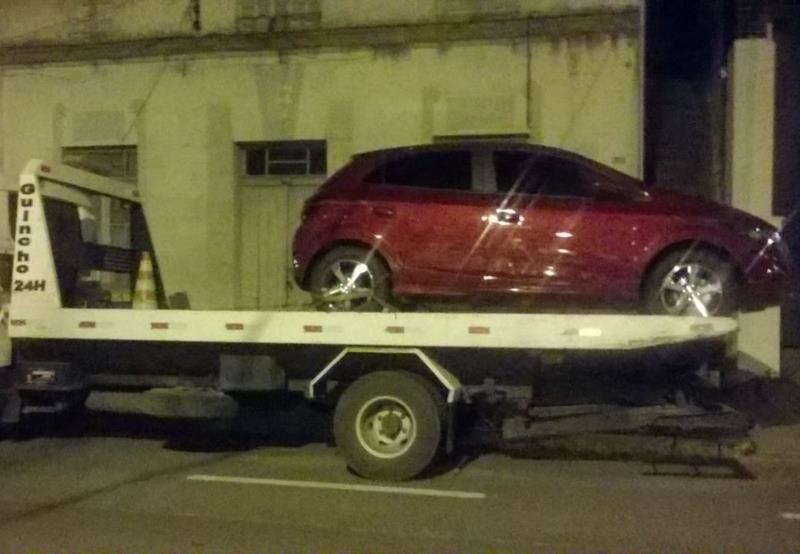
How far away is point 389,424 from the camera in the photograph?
368 inches

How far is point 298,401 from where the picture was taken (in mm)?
10219

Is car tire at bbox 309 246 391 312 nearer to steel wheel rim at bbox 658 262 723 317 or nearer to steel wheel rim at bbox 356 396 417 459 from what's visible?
steel wheel rim at bbox 356 396 417 459

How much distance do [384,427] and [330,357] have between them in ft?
2.47

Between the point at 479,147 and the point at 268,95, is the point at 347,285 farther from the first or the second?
the point at 268,95

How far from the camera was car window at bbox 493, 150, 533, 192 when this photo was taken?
973 cm

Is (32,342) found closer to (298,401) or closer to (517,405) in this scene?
(298,401)

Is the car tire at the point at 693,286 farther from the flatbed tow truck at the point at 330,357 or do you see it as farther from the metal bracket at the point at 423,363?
the metal bracket at the point at 423,363

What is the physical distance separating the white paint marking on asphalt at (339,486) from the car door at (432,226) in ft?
5.45

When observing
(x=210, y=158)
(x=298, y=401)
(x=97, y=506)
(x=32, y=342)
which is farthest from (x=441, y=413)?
(x=210, y=158)

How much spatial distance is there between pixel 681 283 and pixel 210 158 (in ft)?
27.9

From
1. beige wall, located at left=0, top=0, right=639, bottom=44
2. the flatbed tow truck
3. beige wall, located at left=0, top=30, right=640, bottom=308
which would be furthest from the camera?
beige wall, located at left=0, top=0, right=639, bottom=44

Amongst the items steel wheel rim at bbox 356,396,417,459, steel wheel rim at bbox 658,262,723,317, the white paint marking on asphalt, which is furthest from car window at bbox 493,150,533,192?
the white paint marking on asphalt

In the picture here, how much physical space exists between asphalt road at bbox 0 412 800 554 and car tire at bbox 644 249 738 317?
1.39 metres

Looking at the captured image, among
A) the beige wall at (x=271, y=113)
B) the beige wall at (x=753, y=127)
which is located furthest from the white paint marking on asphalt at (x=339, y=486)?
the beige wall at (x=271, y=113)
